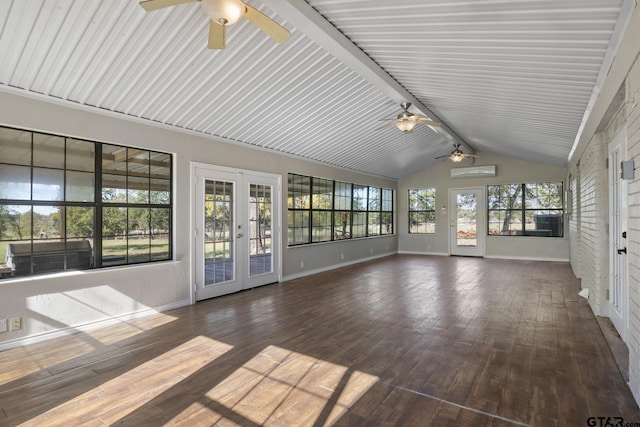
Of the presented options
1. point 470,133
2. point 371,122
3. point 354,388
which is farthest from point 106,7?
point 470,133

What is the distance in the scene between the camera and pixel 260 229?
637 cm

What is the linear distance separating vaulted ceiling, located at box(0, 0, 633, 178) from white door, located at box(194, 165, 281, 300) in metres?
0.77

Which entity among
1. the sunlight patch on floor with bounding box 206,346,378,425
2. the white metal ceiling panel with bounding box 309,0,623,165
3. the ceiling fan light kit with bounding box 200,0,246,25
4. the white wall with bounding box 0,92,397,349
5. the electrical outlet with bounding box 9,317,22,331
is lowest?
the sunlight patch on floor with bounding box 206,346,378,425

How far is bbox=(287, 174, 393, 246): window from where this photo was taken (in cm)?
739

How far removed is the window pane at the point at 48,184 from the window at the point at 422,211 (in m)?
9.87

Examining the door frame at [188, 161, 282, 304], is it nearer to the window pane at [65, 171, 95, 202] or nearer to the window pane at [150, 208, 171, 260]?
the window pane at [150, 208, 171, 260]

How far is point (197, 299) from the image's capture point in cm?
526

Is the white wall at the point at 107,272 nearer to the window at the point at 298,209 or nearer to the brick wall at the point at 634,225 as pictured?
the window at the point at 298,209

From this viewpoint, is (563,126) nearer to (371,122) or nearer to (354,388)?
(371,122)

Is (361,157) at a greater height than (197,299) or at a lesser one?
greater

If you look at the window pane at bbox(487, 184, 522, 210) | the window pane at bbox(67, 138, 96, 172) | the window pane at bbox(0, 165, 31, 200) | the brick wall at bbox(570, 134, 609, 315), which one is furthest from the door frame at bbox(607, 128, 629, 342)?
the window pane at bbox(487, 184, 522, 210)

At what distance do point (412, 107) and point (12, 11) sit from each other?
4920 millimetres

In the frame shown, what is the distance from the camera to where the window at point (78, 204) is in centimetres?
357

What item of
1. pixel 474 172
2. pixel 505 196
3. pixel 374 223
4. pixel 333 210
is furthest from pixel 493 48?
pixel 505 196
